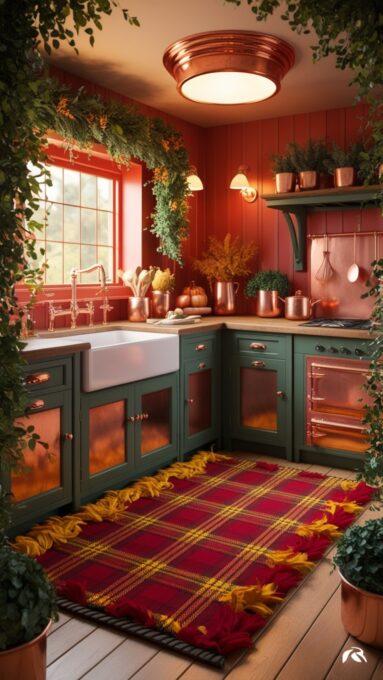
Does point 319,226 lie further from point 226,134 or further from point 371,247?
point 226,134

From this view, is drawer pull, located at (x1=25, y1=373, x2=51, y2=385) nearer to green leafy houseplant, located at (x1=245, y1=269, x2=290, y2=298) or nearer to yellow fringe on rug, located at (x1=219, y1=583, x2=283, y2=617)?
yellow fringe on rug, located at (x1=219, y1=583, x2=283, y2=617)

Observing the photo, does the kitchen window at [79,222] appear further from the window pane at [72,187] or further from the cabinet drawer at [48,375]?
the cabinet drawer at [48,375]

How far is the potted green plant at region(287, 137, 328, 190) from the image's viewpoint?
4.40 metres

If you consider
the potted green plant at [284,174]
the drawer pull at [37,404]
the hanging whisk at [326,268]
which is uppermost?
the potted green plant at [284,174]

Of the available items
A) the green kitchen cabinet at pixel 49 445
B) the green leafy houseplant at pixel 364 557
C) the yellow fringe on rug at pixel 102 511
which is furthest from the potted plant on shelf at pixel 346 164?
the green leafy houseplant at pixel 364 557

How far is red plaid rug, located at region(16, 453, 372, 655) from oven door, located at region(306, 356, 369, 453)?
277mm

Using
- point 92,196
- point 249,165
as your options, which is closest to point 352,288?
point 249,165

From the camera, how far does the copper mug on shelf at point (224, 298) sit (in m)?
4.96

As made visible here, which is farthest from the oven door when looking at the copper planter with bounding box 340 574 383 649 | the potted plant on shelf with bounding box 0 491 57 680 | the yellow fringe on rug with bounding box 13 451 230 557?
the potted plant on shelf with bounding box 0 491 57 680

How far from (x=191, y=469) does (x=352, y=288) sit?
1806 millimetres

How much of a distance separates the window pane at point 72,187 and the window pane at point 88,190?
0.17ft

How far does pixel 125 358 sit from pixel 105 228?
5.01 feet

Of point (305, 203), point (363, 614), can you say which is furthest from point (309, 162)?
point (363, 614)

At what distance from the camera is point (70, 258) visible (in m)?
4.32
